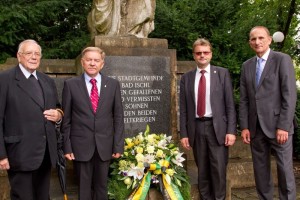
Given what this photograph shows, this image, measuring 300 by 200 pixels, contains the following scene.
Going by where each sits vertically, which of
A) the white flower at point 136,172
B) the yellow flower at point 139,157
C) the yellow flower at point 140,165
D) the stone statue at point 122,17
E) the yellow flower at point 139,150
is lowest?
the white flower at point 136,172

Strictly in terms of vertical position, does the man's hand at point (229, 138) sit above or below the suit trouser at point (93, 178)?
above

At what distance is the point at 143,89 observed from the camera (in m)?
5.13

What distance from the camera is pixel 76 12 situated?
34.6ft

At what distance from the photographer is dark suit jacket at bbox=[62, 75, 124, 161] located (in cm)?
365

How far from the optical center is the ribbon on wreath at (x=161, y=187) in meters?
4.06

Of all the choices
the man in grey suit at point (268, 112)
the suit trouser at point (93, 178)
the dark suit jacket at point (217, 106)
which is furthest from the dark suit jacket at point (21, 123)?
the man in grey suit at point (268, 112)

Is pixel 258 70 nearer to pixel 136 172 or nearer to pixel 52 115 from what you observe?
pixel 136 172

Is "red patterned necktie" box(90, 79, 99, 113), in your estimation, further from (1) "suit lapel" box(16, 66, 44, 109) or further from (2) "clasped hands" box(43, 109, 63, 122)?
(1) "suit lapel" box(16, 66, 44, 109)

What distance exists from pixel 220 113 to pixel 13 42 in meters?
6.38

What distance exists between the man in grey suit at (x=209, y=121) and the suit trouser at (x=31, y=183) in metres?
1.50

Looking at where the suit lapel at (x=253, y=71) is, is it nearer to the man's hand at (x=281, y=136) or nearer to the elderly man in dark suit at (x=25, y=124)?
the man's hand at (x=281, y=136)

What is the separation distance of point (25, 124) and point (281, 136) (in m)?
2.42

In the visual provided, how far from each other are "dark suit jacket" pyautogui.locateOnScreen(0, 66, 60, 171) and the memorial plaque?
172cm

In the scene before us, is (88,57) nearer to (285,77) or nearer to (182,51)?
(285,77)
